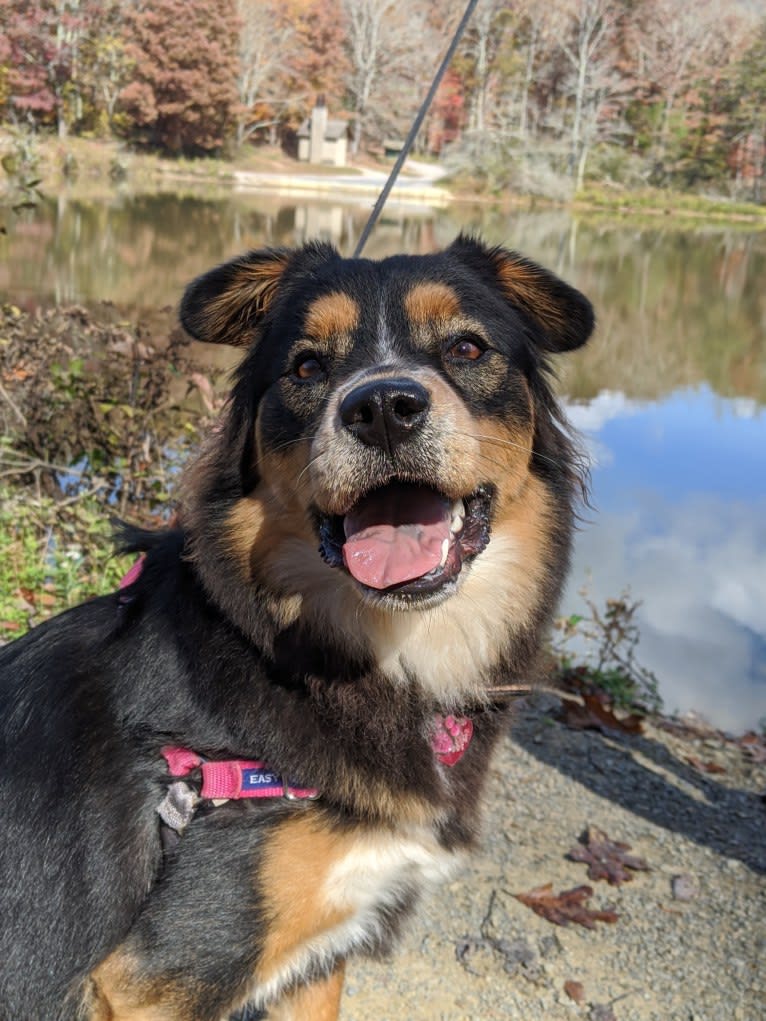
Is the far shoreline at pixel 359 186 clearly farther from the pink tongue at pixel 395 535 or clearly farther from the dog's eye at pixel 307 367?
the pink tongue at pixel 395 535

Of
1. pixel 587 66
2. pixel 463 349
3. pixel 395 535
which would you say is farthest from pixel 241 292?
pixel 587 66

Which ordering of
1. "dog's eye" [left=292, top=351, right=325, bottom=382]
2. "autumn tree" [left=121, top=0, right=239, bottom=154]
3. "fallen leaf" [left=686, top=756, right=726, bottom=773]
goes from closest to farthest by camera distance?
"dog's eye" [left=292, top=351, right=325, bottom=382] → "fallen leaf" [left=686, top=756, right=726, bottom=773] → "autumn tree" [left=121, top=0, right=239, bottom=154]

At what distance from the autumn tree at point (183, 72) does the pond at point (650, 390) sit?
10.3ft

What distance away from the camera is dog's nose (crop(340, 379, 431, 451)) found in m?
2.50

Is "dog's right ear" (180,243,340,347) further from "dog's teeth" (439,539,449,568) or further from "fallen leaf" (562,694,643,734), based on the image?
"fallen leaf" (562,694,643,734)

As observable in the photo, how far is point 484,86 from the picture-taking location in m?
38.8

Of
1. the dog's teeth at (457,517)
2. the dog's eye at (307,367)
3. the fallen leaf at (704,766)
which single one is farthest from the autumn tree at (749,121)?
the dog's teeth at (457,517)

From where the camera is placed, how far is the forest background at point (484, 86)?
83.4ft

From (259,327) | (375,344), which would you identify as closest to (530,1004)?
(375,344)

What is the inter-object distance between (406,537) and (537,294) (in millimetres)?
1141

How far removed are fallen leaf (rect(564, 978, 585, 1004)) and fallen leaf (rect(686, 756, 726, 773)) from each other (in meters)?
2.18

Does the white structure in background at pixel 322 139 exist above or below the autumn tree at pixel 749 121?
below

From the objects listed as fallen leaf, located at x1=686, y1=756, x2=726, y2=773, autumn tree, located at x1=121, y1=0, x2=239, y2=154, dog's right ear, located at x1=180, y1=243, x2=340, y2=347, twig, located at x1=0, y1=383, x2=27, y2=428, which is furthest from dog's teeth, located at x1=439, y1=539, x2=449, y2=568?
autumn tree, located at x1=121, y1=0, x2=239, y2=154

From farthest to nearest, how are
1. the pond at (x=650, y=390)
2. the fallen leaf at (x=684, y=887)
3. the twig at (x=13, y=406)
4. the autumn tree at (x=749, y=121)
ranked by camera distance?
the autumn tree at (x=749, y=121) → the pond at (x=650, y=390) → the twig at (x=13, y=406) → the fallen leaf at (x=684, y=887)
